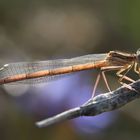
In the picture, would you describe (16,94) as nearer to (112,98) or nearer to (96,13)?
(96,13)

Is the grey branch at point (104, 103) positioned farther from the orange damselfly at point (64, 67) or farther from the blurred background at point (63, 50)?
the blurred background at point (63, 50)

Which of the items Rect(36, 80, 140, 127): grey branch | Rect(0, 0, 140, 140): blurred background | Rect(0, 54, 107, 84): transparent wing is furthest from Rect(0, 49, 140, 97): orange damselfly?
Rect(36, 80, 140, 127): grey branch

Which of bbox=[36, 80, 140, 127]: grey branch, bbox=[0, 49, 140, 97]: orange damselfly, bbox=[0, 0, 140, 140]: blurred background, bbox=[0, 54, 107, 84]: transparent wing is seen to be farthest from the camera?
bbox=[0, 0, 140, 140]: blurred background

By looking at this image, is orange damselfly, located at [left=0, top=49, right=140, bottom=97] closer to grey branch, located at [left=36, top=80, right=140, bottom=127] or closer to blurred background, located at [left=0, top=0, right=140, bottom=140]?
blurred background, located at [left=0, top=0, right=140, bottom=140]

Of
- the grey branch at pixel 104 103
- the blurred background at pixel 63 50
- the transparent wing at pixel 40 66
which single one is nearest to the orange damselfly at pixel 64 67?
the transparent wing at pixel 40 66

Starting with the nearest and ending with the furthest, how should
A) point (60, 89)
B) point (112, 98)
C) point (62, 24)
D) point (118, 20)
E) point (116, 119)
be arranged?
point (112, 98), point (60, 89), point (116, 119), point (118, 20), point (62, 24)

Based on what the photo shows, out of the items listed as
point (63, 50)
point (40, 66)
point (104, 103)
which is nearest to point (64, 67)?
point (40, 66)

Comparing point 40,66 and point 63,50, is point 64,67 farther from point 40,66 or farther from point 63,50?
point 63,50

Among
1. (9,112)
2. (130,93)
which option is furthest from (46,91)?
(130,93)
